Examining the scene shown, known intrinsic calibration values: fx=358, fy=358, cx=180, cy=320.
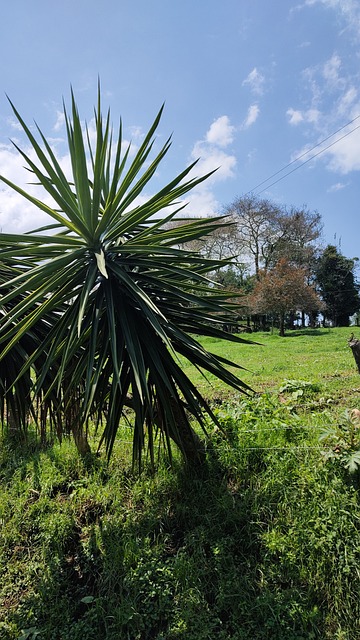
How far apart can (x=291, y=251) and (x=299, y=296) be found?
8.28 m

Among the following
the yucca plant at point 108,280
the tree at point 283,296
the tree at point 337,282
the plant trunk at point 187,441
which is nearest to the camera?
the yucca plant at point 108,280

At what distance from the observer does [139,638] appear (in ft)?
6.71

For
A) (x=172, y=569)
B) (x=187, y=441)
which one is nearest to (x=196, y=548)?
(x=172, y=569)

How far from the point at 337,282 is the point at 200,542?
29.6 meters

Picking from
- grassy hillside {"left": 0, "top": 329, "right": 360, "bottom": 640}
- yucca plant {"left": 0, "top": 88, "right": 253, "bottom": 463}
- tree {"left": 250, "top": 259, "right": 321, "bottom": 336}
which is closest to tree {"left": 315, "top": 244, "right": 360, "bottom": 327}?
tree {"left": 250, "top": 259, "right": 321, "bottom": 336}

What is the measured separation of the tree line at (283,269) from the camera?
65.0 ft

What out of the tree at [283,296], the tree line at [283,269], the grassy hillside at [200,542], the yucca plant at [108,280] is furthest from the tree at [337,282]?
the yucca plant at [108,280]

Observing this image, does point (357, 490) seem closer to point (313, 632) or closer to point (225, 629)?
Answer: point (313, 632)

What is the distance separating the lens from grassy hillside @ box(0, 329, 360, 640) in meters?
2.03

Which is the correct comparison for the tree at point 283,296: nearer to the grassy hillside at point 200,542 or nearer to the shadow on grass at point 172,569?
the grassy hillside at point 200,542

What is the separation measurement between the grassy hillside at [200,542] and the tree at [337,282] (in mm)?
28218

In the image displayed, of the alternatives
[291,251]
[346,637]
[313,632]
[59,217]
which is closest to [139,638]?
[313,632]

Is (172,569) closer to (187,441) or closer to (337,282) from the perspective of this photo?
(187,441)

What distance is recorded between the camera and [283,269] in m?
20.5
